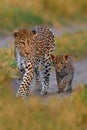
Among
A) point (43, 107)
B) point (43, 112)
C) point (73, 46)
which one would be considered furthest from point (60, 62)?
point (73, 46)

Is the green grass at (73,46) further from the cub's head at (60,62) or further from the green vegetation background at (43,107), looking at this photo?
the cub's head at (60,62)

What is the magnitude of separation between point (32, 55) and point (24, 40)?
29 centimetres

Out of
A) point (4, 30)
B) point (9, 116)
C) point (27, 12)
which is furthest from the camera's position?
point (27, 12)

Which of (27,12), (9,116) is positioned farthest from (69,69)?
(27,12)

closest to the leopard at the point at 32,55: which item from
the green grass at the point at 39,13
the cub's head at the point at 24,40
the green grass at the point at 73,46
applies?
the cub's head at the point at 24,40

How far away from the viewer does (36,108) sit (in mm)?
9625

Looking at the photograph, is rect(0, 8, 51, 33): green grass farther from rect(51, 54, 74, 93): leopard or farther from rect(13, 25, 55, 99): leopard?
rect(51, 54, 74, 93): leopard

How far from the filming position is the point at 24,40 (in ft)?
36.3

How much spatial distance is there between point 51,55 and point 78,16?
15.7 metres

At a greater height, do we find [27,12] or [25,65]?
[27,12]

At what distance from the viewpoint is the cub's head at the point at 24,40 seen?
11.1m

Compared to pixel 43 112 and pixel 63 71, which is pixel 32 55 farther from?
pixel 43 112

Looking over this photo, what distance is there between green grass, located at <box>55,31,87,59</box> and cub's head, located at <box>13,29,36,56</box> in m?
4.77

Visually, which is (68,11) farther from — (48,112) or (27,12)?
(48,112)
